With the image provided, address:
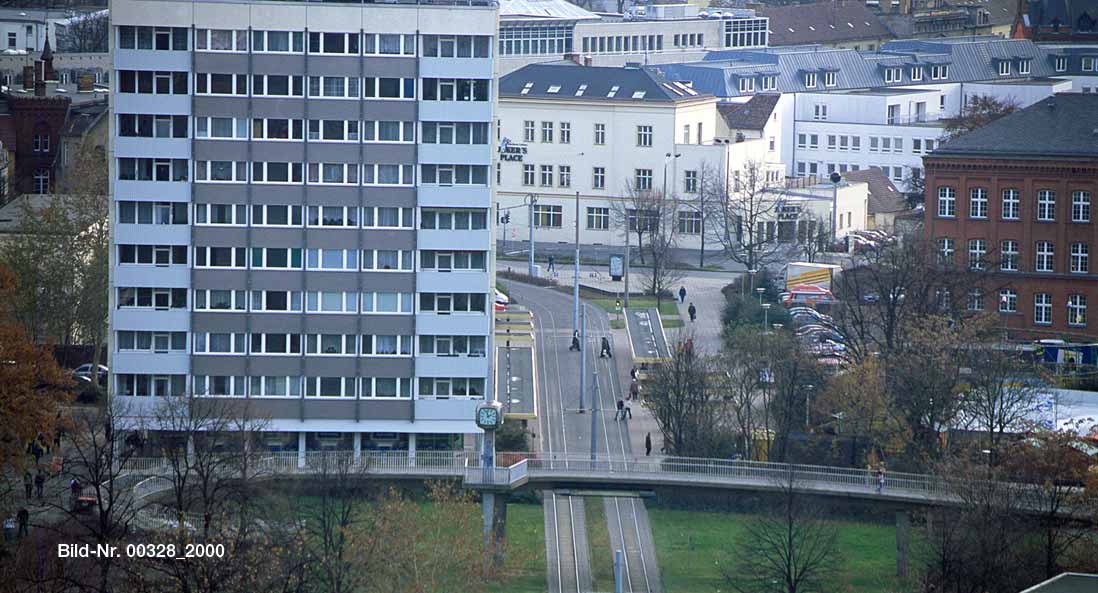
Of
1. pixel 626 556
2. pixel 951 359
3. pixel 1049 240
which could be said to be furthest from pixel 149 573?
pixel 1049 240

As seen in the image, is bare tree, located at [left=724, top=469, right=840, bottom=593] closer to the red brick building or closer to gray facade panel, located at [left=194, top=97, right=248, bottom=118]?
gray facade panel, located at [left=194, top=97, right=248, bottom=118]

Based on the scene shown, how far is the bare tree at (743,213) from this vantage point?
316ft

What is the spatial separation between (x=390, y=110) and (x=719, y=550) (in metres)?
15.7

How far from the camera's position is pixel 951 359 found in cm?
6769

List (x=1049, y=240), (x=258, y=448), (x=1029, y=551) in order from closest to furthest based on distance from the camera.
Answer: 1. (x=1029, y=551)
2. (x=258, y=448)
3. (x=1049, y=240)

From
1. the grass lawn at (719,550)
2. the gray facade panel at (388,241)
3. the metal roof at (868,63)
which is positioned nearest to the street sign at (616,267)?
the gray facade panel at (388,241)

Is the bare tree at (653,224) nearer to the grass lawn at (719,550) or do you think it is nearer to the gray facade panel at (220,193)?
the gray facade panel at (220,193)

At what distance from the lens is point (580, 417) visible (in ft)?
238

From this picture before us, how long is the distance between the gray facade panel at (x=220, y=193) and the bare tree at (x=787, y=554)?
17.5m

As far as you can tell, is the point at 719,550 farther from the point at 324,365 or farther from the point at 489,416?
the point at 324,365

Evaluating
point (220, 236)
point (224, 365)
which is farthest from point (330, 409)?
point (220, 236)

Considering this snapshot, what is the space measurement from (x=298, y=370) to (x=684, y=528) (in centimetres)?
1243

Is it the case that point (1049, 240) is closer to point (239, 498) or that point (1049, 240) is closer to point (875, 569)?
point (875, 569)

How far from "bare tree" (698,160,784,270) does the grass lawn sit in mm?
32317
